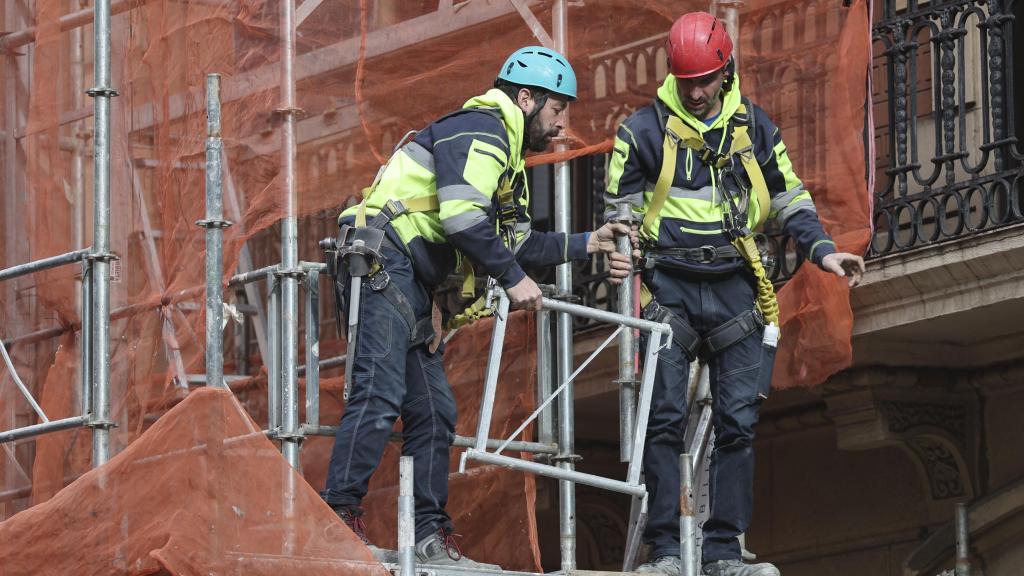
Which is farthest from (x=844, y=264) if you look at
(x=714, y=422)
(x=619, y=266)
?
(x=619, y=266)

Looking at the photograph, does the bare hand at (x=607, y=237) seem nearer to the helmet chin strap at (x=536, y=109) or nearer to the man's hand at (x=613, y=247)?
the man's hand at (x=613, y=247)

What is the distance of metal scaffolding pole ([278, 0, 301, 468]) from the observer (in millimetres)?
10156

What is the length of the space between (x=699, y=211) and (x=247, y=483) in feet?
7.73

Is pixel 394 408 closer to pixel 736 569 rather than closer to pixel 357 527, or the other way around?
pixel 357 527

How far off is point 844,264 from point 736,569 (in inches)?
54.3

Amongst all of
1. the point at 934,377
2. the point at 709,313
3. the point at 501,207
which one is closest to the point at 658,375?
the point at 709,313

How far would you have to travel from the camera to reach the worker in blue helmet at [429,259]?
9.45m

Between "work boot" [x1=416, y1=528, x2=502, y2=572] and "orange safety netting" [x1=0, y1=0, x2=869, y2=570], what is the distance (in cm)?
186

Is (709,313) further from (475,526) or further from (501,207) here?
(475,526)

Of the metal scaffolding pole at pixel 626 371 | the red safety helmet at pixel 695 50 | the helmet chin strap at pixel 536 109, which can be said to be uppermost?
the red safety helmet at pixel 695 50

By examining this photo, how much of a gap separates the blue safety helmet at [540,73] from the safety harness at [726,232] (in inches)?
22.7

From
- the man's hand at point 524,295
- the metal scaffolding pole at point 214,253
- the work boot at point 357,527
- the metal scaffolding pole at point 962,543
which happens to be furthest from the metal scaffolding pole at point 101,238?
the metal scaffolding pole at point 962,543

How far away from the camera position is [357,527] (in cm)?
948

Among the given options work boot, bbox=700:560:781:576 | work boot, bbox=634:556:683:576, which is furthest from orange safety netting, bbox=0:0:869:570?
work boot, bbox=700:560:781:576
